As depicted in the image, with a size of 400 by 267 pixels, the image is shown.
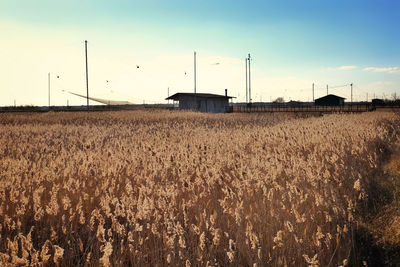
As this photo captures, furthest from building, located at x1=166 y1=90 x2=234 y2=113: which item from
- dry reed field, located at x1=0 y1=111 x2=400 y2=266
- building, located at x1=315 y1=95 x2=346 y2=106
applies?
dry reed field, located at x1=0 y1=111 x2=400 y2=266

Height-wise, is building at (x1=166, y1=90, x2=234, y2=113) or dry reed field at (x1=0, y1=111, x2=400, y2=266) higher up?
building at (x1=166, y1=90, x2=234, y2=113)

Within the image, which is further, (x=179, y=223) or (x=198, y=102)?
(x=198, y=102)

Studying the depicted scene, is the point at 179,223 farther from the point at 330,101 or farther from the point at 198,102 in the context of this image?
the point at 330,101

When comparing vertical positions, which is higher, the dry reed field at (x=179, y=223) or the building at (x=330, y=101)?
the building at (x=330, y=101)

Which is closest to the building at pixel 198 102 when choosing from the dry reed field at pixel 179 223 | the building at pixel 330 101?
the building at pixel 330 101

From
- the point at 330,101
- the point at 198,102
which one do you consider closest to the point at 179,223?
the point at 198,102

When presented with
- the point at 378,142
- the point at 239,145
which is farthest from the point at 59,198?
the point at 378,142

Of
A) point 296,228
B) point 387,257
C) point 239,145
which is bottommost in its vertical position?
point 387,257

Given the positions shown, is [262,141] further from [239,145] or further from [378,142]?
[378,142]

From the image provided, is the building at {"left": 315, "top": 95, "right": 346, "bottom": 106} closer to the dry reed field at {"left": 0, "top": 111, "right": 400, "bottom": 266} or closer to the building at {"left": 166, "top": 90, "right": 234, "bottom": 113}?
the building at {"left": 166, "top": 90, "right": 234, "bottom": 113}

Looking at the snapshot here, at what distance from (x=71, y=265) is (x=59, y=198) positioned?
1711mm

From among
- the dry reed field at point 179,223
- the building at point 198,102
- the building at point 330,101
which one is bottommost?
the dry reed field at point 179,223

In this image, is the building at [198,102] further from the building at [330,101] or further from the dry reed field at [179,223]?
the dry reed field at [179,223]

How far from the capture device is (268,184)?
16.9 ft
